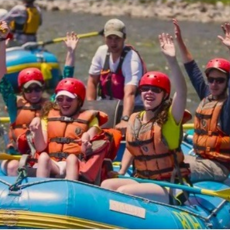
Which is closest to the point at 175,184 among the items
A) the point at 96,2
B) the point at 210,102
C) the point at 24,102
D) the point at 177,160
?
the point at 177,160

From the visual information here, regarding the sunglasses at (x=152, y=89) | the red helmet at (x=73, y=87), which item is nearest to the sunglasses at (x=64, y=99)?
the red helmet at (x=73, y=87)

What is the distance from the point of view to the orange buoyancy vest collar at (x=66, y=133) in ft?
19.3

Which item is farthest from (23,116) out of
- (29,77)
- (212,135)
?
(212,135)

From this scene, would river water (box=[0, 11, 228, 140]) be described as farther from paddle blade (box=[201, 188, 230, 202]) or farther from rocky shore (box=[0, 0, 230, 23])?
paddle blade (box=[201, 188, 230, 202])

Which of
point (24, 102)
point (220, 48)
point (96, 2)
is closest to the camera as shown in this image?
point (24, 102)

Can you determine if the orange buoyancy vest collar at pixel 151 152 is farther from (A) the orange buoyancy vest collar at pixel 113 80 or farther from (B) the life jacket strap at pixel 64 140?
(A) the orange buoyancy vest collar at pixel 113 80

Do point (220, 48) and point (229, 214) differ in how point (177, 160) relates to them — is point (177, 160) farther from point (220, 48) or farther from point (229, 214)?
point (220, 48)

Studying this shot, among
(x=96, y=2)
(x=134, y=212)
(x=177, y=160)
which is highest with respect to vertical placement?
(x=96, y=2)

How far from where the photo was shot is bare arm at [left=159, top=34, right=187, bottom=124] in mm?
5637

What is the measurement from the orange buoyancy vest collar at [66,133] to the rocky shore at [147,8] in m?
19.9

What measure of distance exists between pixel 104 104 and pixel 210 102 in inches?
50.7

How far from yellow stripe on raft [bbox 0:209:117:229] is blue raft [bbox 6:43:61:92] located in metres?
6.74

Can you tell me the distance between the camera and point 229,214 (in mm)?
5883

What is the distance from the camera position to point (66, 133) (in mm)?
5957
